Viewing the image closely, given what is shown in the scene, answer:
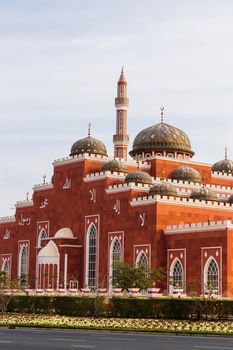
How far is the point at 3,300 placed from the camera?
44.7 m

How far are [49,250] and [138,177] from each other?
30.8 ft

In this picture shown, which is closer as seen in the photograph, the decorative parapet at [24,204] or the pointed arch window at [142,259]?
the pointed arch window at [142,259]

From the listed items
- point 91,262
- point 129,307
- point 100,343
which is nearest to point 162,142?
point 91,262

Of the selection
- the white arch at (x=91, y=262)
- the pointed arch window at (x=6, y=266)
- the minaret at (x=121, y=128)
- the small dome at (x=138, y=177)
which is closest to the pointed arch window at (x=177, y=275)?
the small dome at (x=138, y=177)

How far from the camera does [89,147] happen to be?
211 feet

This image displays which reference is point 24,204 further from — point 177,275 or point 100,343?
point 100,343

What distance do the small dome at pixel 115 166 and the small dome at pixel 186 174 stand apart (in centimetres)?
404

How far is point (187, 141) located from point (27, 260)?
17.5m

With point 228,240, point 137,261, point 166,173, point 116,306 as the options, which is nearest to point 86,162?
point 166,173

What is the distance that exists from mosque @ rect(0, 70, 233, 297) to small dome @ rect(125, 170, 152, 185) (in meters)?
0.09

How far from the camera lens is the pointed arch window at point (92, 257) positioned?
59656 mm

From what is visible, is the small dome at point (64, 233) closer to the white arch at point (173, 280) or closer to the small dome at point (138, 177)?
the small dome at point (138, 177)

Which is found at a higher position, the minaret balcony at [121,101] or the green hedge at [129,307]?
the minaret balcony at [121,101]

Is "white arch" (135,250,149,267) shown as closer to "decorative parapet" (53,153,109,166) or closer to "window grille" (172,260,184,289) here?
"window grille" (172,260,184,289)
